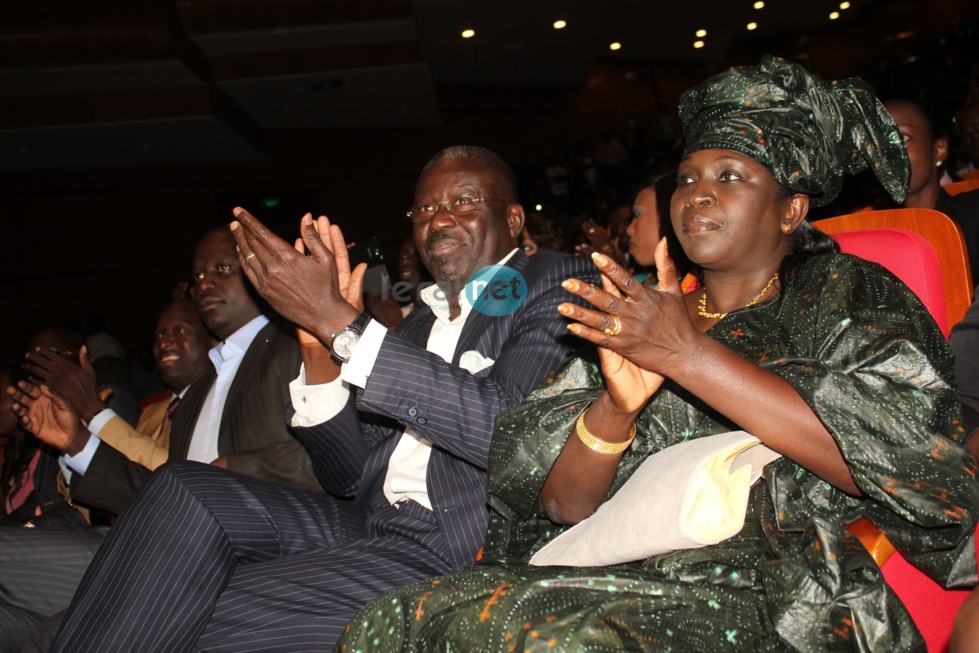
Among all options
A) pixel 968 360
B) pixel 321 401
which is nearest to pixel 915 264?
pixel 968 360

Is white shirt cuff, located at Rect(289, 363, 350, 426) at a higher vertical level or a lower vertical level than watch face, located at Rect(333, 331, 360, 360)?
lower

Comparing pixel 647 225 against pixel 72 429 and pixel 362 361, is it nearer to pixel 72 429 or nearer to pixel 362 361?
pixel 362 361

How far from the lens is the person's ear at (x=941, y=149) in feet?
9.70

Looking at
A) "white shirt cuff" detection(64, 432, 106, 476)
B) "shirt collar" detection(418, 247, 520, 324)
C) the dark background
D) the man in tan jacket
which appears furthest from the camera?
the dark background

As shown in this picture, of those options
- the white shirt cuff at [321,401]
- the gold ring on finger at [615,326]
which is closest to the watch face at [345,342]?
the white shirt cuff at [321,401]

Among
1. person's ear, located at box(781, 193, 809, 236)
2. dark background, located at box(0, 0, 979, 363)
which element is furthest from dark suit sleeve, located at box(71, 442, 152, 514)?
dark background, located at box(0, 0, 979, 363)

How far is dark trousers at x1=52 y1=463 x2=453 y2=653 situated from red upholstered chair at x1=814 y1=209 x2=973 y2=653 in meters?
0.85

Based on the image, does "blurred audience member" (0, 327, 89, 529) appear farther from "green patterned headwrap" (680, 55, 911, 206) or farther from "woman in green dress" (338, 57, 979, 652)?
"green patterned headwrap" (680, 55, 911, 206)

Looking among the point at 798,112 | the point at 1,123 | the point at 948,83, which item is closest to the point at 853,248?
the point at 798,112

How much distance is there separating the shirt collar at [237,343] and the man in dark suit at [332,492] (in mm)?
853

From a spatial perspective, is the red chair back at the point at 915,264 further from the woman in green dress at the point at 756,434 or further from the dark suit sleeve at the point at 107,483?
the dark suit sleeve at the point at 107,483

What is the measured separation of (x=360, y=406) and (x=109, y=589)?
1.89 ft

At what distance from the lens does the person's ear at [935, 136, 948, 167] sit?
2957mm

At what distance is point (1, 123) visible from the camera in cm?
874
